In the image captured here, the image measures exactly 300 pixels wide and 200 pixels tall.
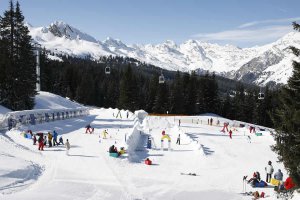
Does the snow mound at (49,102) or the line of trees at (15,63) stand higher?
the line of trees at (15,63)

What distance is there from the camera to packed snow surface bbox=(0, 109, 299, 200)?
844 inches

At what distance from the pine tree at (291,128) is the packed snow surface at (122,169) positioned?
388cm

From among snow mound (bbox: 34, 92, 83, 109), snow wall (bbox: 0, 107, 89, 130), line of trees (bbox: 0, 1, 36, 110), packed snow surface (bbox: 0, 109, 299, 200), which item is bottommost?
packed snow surface (bbox: 0, 109, 299, 200)

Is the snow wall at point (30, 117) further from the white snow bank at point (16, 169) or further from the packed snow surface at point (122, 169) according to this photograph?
the white snow bank at point (16, 169)

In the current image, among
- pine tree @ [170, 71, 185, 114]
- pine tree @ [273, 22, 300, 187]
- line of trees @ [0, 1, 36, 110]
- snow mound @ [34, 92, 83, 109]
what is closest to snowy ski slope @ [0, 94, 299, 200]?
pine tree @ [273, 22, 300, 187]

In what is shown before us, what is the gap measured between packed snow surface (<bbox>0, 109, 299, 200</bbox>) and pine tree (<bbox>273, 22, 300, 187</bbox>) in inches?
153

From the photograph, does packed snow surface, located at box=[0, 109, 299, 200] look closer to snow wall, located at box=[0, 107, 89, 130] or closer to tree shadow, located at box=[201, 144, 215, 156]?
tree shadow, located at box=[201, 144, 215, 156]

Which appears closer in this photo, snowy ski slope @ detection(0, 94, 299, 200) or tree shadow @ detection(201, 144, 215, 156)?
Result: snowy ski slope @ detection(0, 94, 299, 200)

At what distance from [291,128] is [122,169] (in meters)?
12.2

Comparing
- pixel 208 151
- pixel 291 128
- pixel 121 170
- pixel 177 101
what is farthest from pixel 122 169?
pixel 177 101

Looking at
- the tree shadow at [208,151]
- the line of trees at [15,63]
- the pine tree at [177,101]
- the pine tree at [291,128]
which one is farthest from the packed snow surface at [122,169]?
the pine tree at [177,101]

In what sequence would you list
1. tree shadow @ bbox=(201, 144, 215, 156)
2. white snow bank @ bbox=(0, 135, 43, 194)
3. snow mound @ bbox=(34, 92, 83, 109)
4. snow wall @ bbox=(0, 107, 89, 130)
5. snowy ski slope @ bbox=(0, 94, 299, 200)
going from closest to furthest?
1. white snow bank @ bbox=(0, 135, 43, 194)
2. snowy ski slope @ bbox=(0, 94, 299, 200)
3. tree shadow @ bbox=(201, 144, 215, 156)
4. snow wall @ bbox=(0, 107, 89, 130)
5. snow mound @ bbox=(34, 92, 83, 109)

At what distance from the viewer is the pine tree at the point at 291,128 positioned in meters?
19.8

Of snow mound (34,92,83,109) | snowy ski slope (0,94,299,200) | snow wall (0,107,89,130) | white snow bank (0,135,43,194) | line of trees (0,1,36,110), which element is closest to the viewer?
white snow bank (0,135,43,194)
